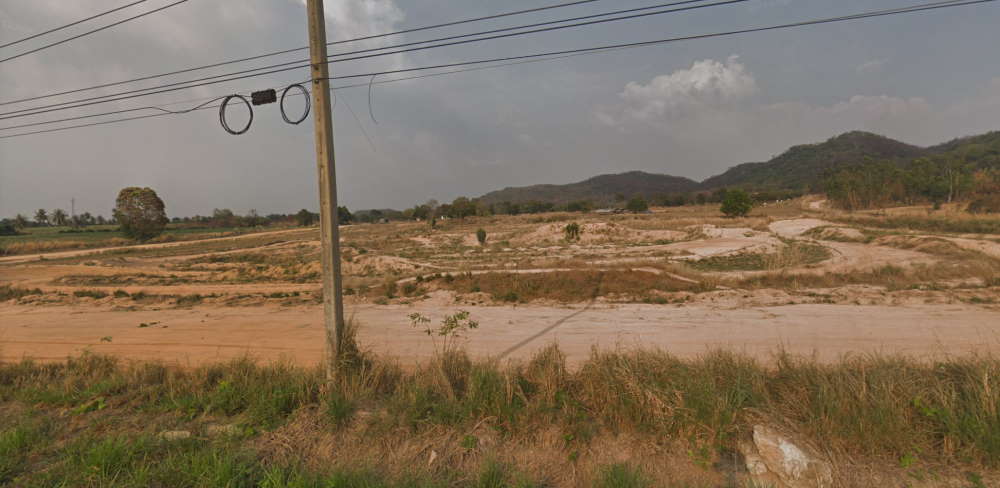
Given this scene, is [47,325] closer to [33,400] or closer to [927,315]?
[33,400]

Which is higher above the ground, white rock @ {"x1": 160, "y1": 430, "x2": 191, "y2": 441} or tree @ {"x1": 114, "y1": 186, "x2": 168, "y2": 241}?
tree @ {"x1": 114, "y1": 186, "x2": 168, "y2": 241}

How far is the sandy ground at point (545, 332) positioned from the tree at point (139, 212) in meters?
58.2

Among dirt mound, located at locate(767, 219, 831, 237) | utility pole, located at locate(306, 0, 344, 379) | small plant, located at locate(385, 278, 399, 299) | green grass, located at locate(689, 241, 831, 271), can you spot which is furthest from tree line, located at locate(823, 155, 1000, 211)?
utility pole, located at locate(306, 0, 344, 379)

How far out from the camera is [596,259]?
31469 millimetres

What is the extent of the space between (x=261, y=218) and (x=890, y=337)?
465 ft

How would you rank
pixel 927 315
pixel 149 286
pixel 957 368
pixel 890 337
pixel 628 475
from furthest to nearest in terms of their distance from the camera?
pixel 149 286 → pixel 927 315 → pixel 890 337 → pixel 957 368 → pixel 628 475

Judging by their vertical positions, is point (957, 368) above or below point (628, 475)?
above

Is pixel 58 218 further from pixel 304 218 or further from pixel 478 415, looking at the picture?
pixel 478 415

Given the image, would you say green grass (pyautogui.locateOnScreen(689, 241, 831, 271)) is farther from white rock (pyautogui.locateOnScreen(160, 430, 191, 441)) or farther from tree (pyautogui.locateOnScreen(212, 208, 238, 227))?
tree (pyautogui.locateOnScreen(212, 208, 238, 227))

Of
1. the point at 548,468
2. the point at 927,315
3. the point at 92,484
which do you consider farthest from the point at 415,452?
the point at 927,315

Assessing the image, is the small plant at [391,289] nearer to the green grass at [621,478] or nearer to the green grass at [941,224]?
the green grass at [621,478]

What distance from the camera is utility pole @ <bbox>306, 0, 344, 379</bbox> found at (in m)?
6.57

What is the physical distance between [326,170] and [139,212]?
77468mm

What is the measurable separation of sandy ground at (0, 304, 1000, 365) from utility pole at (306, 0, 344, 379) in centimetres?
244
